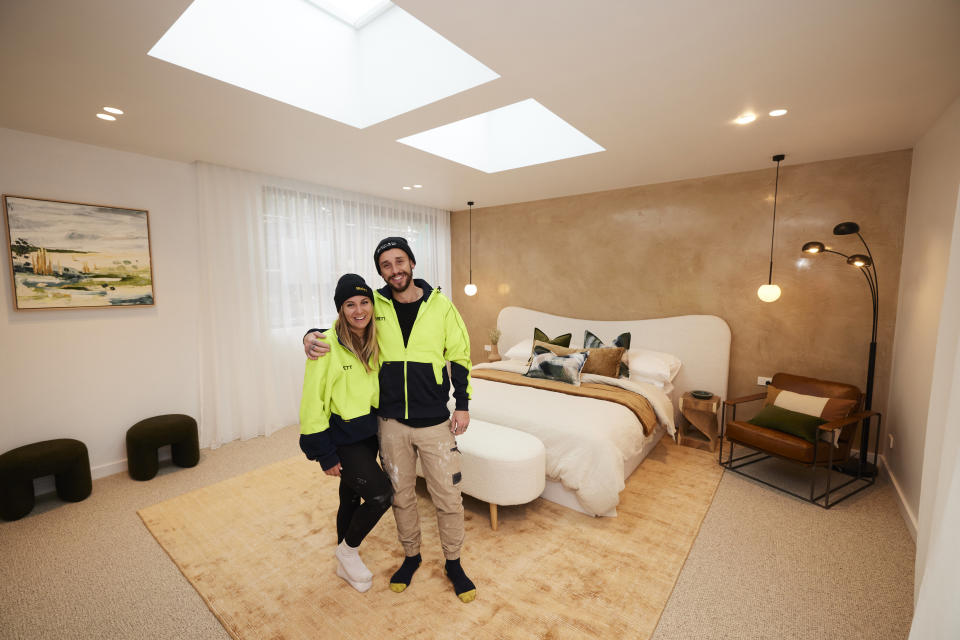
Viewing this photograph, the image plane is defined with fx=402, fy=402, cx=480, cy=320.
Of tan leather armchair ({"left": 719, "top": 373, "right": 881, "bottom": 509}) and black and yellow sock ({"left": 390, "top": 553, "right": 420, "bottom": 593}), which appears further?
tan leather armchair ({"left": 719, "top": 373, "right": 881, "bottom": 509})

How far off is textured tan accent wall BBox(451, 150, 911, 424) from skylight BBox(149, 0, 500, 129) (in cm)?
271

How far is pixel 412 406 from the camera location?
1.87 m

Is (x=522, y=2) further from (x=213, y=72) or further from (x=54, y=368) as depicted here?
(x=54, y=368)

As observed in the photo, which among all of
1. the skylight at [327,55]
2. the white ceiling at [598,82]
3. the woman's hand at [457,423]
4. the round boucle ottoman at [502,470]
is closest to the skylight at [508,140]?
the white ceiling at [598,82]

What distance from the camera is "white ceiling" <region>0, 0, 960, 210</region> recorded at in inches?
58.5

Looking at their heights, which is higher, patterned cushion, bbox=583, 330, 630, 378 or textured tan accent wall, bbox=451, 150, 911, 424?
textured tan accent wall, bbox=451, 150, 911, 424

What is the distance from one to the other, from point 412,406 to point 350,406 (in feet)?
0.92

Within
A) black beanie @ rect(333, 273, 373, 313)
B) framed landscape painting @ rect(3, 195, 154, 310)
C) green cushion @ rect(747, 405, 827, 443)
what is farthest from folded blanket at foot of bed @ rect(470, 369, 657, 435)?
framed landscape painting @ rect(3, 195, 154, 310)

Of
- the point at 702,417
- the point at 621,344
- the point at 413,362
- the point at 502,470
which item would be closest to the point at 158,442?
the point at 413,362

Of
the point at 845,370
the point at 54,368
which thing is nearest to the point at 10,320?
the point at 54,368

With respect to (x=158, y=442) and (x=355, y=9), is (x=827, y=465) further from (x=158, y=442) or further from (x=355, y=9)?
(x=158, y=442)

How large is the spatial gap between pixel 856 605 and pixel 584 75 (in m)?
2.74

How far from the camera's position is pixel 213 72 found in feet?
6.24

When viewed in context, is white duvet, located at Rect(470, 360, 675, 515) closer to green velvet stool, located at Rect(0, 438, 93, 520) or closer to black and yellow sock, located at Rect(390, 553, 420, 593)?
black and yellow sock, located at Rect(390, 553, 420, 593)
